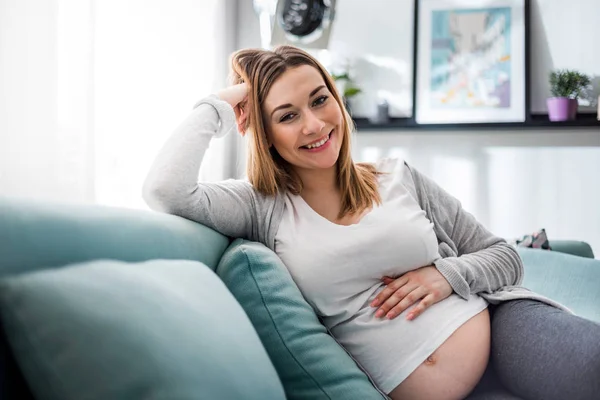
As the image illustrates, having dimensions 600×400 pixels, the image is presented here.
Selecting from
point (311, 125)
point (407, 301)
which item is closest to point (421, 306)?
point (407, 301)

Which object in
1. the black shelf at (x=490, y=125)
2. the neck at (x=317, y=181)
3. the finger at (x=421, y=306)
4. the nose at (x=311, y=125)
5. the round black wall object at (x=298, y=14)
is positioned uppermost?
the round black wall object at (x=298, y=14)

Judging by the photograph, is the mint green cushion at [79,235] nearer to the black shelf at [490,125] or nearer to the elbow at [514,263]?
the elbow at [514,263]

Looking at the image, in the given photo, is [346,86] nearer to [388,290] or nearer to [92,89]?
[92,89]

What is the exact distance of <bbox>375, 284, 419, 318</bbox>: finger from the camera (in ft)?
3.99

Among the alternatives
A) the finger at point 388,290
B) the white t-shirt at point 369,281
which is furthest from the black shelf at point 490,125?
the finger at point 388,290

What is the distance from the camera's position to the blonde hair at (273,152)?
1405 mm

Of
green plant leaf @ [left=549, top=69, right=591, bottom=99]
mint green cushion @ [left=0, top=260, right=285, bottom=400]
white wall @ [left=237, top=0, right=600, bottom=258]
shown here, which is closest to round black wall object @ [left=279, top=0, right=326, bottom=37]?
white wall @ [left=237, top=0, right=600, bottom=258]

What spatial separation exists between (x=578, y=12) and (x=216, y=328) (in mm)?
3114

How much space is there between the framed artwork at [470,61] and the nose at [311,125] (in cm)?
204

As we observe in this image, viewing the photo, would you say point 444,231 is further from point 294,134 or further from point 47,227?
point 47,227

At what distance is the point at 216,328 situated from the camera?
740 mm

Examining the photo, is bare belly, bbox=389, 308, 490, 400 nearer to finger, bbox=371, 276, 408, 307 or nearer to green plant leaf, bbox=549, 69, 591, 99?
finger, bbox=371, 276, 408, 307

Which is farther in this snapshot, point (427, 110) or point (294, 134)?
point (427, 110)

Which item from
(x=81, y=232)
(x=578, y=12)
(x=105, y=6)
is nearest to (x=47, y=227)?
(x=81, y=232)
